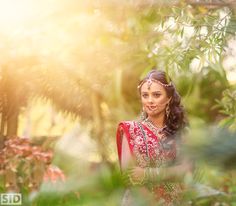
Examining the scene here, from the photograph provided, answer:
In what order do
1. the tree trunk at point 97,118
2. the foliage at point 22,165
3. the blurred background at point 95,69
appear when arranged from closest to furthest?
the blurred background at point 95,69
the foliage at point 22,165
the tree trunk at point 97,118

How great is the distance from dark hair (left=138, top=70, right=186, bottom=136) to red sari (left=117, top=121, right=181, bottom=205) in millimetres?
40

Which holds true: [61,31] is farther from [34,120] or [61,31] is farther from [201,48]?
[201,48]

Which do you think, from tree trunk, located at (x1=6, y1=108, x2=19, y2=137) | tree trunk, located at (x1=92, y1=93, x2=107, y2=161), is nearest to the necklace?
tree trunk, located at (x1=92, y1=93, x2=107, y2=161)

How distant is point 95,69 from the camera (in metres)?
2.68

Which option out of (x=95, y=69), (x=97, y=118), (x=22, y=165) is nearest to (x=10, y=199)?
(x=22, y=165)

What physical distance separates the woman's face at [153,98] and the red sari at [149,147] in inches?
1.8

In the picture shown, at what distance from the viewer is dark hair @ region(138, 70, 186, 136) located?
5.01 feet

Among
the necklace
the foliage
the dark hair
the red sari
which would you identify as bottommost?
the foliage

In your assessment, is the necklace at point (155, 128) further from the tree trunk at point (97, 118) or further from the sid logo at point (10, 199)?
the tree trunk at point (97, 118)

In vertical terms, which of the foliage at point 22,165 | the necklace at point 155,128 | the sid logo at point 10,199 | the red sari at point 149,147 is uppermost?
the necklace at point 155,128

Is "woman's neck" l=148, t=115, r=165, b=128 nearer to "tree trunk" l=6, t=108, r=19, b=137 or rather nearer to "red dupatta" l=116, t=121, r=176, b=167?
"red dupatta" l=116, t=121, r=176, b=167

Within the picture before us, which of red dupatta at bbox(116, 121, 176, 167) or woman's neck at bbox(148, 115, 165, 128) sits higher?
woman's neck at bbox(148, 115, 165, 128)

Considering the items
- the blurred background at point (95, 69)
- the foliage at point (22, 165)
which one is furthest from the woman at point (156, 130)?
the foliage at point (22, 165)

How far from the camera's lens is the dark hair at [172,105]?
5.01 feet
